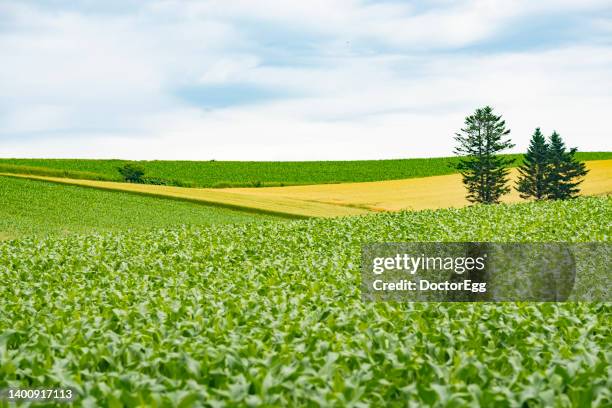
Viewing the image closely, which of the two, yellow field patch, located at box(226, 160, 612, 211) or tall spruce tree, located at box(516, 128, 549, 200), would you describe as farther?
tall spruce tree, located at box(516, 128, 549, 200)

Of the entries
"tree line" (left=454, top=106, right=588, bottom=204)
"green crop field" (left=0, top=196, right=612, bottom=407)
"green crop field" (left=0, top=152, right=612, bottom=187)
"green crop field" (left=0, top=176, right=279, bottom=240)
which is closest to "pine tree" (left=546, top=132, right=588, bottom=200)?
"tree line" (left=454, top=106, right=588, bottom=204)

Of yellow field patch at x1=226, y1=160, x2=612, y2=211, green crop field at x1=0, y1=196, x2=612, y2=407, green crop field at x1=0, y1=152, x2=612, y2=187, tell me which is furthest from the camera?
green crop field at x1=0, y1=152, x2=612, y2=187

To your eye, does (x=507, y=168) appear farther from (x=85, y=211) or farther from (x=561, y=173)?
(x=85, y=211)

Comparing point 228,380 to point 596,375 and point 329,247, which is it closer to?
point 596,375

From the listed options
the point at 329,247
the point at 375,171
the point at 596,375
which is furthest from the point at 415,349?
the point at 375,171

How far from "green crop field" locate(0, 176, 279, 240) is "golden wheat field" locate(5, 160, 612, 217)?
3.52 metres

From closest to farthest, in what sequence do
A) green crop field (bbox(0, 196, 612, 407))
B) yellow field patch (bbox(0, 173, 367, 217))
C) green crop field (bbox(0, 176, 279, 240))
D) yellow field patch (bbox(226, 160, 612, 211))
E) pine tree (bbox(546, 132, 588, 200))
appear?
green crop field (bbox(0, 196, 612, 407)) < green crop field (bbox(0, 176, 279, 240)) < yellow field patch (bbox(0, 173, 367, 217)) < yellow field patch (bbox(226, 160, 612, 211)) < pine tree (bbox(546, 132, 588, 200))

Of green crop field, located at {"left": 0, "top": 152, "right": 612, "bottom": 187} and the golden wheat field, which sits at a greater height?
green crop field, located at {"left": 0, "top": 152, "right": 612, "bottom": 187}

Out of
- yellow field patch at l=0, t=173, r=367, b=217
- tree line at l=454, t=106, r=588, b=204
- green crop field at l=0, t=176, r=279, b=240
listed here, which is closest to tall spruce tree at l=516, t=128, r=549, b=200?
tree line at l=454, t=106, r=588, b=204

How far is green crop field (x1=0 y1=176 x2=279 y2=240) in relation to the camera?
130 ft

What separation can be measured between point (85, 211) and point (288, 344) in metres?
39.4

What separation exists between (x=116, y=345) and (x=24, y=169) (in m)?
68.7

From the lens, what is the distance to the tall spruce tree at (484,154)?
76.7 metres

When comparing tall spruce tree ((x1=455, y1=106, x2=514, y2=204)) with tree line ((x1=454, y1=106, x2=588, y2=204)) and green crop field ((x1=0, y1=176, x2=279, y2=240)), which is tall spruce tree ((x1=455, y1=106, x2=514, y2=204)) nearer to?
tree line ((x1=454, y1=106, x2=588, y2=204))
